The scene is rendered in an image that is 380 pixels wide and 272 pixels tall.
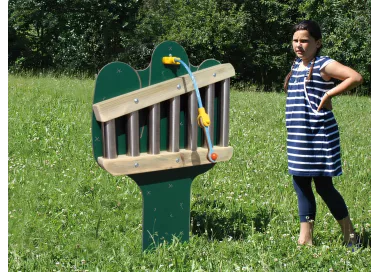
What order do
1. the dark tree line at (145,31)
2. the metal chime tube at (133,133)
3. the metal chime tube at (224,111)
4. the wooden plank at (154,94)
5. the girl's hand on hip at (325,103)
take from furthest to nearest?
the dark tree line at (145,31) → the metal chime tube at (224,111) → the girl's hand on hip at (325,103) → the metal chime tube at (133,133) → the wooden plank at (154,94)

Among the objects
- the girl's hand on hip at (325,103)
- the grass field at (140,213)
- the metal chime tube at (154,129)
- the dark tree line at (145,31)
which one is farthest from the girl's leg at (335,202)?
the dark tree line at (145,31)

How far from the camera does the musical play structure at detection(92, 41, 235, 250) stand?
11.7ft

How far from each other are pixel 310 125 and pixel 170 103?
1.01m

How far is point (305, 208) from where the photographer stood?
4.03 meters

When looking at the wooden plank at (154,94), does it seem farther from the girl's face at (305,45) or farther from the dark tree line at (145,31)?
the dark tree line at (145,31)

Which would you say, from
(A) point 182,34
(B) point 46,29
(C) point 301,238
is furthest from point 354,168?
(B) point 46,29

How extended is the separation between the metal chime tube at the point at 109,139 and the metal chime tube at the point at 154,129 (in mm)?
289

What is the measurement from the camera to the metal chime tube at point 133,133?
3.61m

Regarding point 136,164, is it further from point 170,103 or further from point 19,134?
point 19,134

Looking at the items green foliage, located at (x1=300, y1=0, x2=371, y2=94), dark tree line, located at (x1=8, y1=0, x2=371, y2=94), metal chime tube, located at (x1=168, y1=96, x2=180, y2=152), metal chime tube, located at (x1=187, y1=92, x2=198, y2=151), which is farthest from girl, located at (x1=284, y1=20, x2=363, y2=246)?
dark tree line, located at (x1=8, y1=0, x2=371, y2=94)

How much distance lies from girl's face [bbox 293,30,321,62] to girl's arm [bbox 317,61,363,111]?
183 millimetres

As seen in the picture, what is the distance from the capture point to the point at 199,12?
78.3 ft

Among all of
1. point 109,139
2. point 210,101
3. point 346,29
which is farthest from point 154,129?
point 346,29

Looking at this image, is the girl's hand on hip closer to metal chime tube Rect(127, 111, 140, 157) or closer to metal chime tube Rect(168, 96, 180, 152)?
metal chime tube Rect(168, 96, 180, 152)
